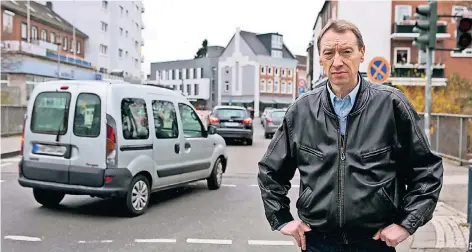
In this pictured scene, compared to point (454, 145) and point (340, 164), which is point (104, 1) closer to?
point (454, 145)

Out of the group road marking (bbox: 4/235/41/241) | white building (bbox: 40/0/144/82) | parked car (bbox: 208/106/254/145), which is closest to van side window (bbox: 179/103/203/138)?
road marking (bbox: 4/235/41/241)

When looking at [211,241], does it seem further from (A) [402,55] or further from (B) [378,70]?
(A) [402,55]

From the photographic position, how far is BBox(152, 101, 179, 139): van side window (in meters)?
8.00

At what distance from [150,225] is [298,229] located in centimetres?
475

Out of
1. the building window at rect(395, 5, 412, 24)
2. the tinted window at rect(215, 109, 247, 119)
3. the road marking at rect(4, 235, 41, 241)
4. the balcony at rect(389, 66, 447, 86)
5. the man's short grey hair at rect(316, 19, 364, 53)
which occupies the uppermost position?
the building window at rect(395, 5, 412, 24)

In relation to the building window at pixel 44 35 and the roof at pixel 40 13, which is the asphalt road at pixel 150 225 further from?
the building window at pixel 44 35

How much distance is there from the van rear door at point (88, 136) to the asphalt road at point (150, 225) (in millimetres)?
639

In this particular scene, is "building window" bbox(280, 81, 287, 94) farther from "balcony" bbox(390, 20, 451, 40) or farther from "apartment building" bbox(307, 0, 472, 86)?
"balcony" bbox(390, 20, 451, 40)

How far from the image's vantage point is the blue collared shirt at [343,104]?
2371 mm

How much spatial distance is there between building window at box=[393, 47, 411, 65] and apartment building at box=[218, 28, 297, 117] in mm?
48798

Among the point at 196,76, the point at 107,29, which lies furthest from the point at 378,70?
the point at 196,76

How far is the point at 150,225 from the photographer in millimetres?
6910

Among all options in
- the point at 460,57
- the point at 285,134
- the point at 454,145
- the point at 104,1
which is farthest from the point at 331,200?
the point at 104,1

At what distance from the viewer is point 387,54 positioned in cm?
4012
